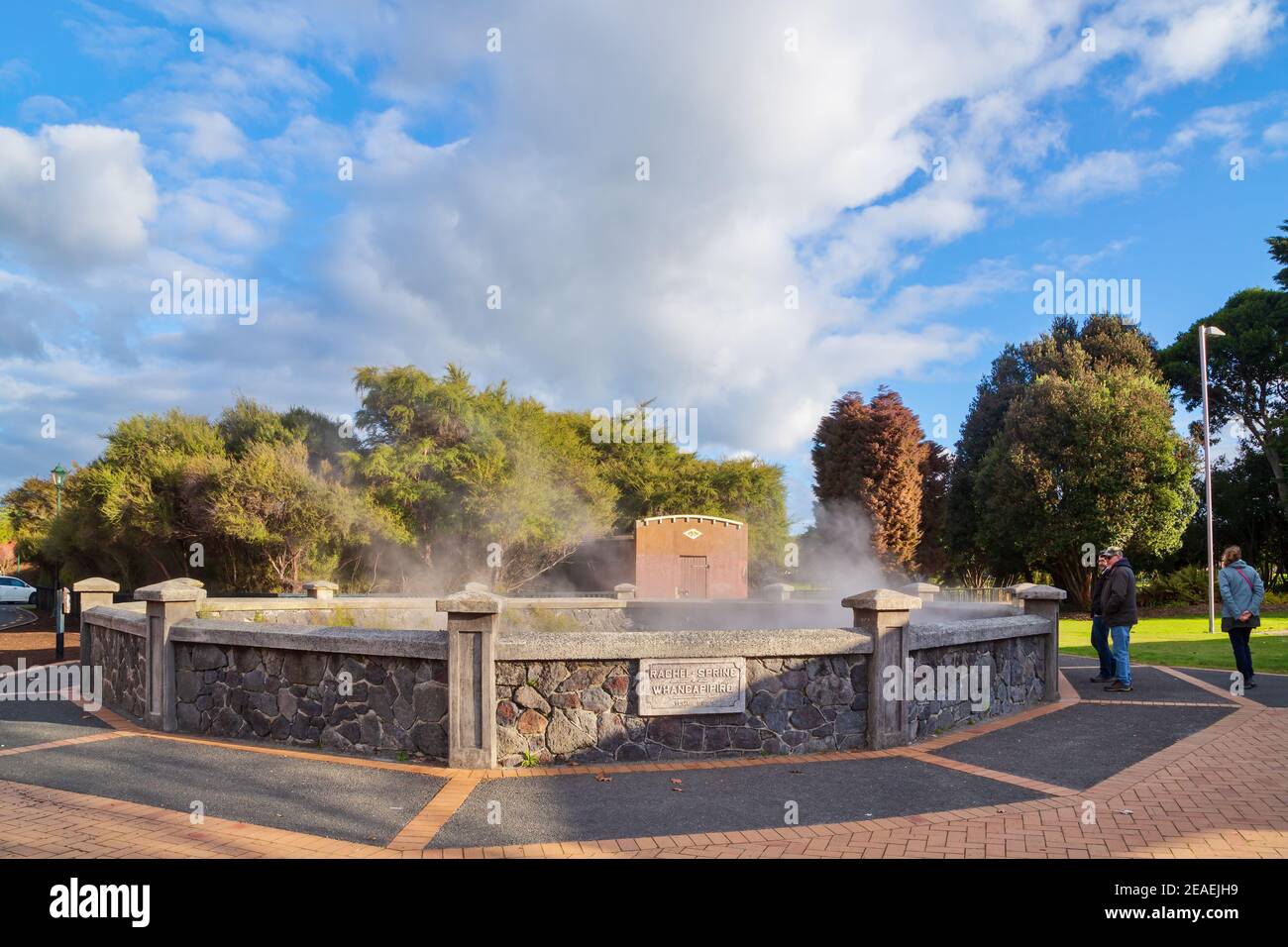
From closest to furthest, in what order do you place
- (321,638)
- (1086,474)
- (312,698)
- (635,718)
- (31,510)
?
1. (635,718)
2. (321,638)
3. (312,698)
4. (1086,474)
5. (31,510)

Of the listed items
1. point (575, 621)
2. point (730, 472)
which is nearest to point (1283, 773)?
point (575, 621)

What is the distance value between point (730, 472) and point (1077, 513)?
1731 cm

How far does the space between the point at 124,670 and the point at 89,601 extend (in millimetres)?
2744

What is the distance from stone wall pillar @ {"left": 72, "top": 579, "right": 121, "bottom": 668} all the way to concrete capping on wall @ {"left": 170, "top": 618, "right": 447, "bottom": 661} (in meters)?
3.99

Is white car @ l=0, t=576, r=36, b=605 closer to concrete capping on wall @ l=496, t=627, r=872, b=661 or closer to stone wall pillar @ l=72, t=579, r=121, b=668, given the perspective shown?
stone wall pillar @ l=72, t=579, r=121, b=668

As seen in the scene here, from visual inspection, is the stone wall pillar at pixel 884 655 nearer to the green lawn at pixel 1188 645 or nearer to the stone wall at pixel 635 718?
the stone wall at pixel 635 718

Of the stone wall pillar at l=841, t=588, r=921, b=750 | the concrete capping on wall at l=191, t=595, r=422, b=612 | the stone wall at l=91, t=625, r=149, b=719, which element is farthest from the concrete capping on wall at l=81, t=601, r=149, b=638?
the stone wall pillar at l=841, t=588, r=921, b=750

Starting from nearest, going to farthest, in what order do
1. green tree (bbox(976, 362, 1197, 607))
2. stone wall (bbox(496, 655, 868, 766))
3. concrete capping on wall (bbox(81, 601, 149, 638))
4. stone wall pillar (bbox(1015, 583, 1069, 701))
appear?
1. stone wall (bbox(496, 655, 868, 766))
2. concrete capping on wall (bbox(81, 601, 149, 638))
3. stone wall pillar (bbox(1015, 583, 1069, 701))
4. green tree (bbox(976, 362, 1197, 607))

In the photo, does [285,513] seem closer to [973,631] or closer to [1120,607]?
[973,631]

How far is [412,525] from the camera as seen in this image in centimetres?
2669

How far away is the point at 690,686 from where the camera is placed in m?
7.13

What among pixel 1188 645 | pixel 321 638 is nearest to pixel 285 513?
pixel 321 638

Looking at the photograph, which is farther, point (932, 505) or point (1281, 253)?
point (932, 505)

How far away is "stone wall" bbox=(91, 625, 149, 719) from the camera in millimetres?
8930
